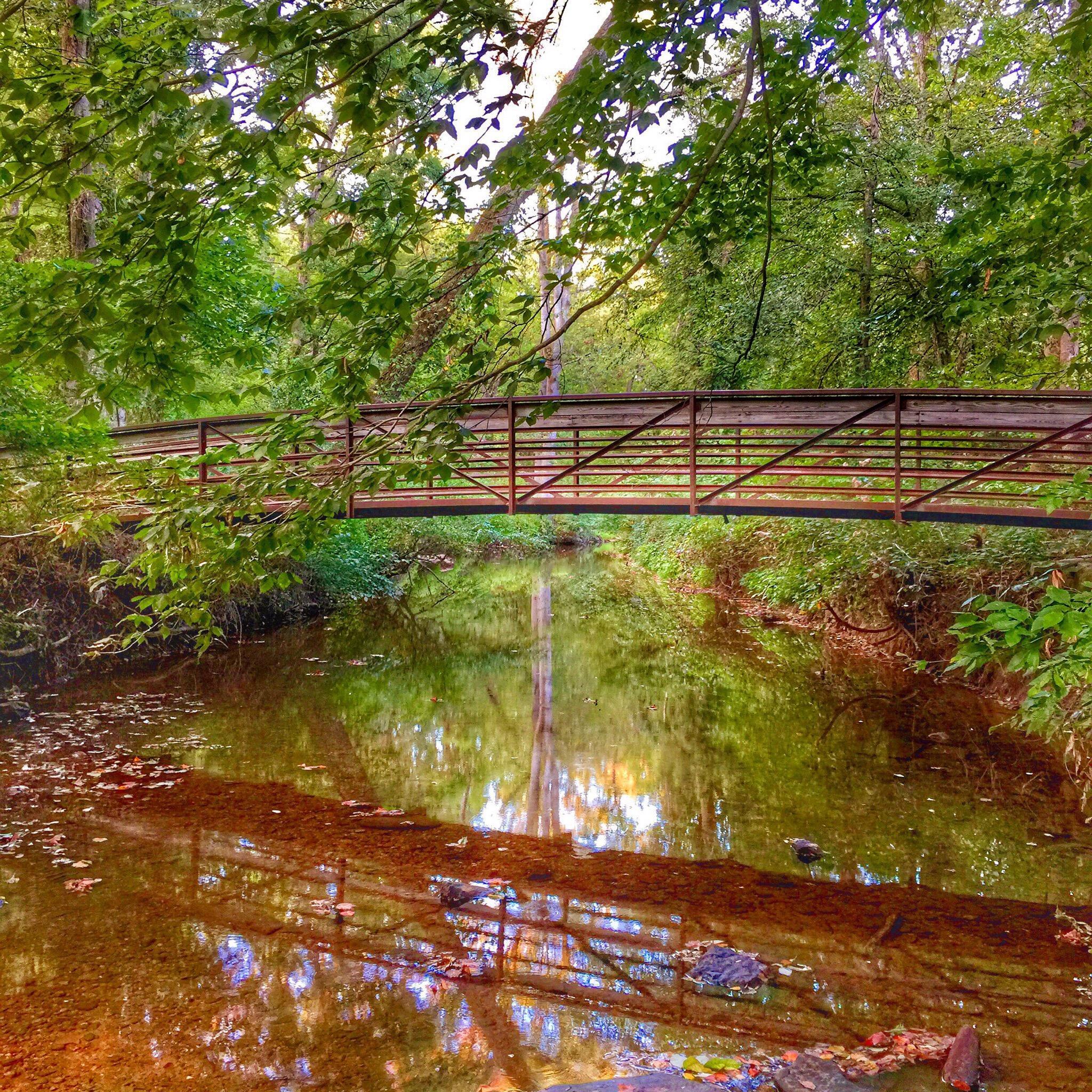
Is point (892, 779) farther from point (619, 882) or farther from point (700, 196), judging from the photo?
point (700, 196)

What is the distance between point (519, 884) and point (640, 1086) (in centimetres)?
202

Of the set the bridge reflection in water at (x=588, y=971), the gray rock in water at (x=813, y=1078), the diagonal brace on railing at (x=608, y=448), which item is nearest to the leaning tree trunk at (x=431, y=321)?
the diagonal brace on railing at (x=608, y=448)

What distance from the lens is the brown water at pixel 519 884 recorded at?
357 centimetres

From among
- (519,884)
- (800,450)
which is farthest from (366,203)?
(800,450)

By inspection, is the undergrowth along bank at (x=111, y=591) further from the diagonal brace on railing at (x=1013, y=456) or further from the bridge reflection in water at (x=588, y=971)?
the diagonal brace on railing at (x=1013, y=456)

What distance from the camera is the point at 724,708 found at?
8.93 metres

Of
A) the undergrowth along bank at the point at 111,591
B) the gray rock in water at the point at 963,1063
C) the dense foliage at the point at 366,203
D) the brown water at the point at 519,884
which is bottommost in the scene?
the brown water at the point at 519,884

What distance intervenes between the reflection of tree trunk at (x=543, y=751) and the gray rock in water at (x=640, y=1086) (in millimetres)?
2659

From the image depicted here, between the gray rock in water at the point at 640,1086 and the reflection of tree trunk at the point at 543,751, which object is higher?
the gray rock in water at the point at 640,1086

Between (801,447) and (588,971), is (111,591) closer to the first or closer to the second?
(801,447)

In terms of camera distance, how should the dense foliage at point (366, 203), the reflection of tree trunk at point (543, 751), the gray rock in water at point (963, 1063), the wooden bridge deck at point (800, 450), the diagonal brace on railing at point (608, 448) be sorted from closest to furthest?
the dense foliage at point (366, 203), the gray rock in water at point (963, 1063), the reflection of tree trunk at point (543, 751), the wooden bridge deck at point (800, 450), the diagonal brace on railing at point (608, 448)

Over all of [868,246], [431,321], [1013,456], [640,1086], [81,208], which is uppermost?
[81,208]

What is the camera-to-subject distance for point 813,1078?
3.19 m

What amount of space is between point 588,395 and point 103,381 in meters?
5.84
